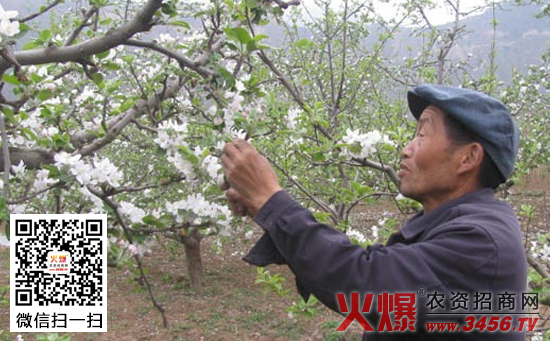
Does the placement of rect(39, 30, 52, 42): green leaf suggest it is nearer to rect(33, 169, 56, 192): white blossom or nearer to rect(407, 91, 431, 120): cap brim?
rect(33, 169, 56, 192): white blossom

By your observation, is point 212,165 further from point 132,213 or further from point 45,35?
point 45,35

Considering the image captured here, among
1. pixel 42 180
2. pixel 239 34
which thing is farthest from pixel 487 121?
pixel 42 180

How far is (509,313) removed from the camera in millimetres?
1286

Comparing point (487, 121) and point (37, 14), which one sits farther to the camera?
point (37, 14)

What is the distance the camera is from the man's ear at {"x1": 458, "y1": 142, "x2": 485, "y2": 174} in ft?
4.58

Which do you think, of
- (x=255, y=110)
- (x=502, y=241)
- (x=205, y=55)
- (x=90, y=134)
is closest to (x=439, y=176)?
(x=502, y=241)

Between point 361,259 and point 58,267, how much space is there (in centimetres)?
152

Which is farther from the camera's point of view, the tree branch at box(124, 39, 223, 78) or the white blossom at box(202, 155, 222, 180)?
the tree branch at box(124, 39, 223, 78)

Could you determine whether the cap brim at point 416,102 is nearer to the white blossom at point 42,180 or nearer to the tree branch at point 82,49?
the tree branch at point 82,49

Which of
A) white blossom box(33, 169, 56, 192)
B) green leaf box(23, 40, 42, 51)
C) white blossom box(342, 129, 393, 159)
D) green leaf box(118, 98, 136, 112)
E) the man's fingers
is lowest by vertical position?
the man's fingers

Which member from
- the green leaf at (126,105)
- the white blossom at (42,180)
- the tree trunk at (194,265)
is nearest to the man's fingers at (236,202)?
the white blossom at (42,180)

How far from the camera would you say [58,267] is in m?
2.17

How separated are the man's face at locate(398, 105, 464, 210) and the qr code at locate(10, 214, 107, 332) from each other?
1.17 m

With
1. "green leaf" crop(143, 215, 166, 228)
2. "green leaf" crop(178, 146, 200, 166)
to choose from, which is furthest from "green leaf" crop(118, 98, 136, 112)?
"green leaf" crop(178, 146, 200, 166)
